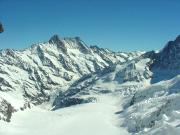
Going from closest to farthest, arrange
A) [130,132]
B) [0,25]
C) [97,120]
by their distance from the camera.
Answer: [0,25] → [130,132] → [97,120]

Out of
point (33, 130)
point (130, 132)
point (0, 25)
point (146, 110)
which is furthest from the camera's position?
point (146, 110)

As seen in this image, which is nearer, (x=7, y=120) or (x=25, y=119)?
(x=7, y=120)

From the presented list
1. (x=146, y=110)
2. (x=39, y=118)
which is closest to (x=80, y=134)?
(x=146, y=110)

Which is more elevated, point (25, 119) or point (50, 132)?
point (25, 119)

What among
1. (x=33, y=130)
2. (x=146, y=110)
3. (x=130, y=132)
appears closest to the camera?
(x=130, y=132)

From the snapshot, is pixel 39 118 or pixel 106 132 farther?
pixel 39 118

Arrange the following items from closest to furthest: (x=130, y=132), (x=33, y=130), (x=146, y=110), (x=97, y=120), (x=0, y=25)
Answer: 1. (x=0, y=25)
2. (x=130, y=132)
3. (x=33, y=130)
4. (x=146, y=110)
5. (x=97, y=120)

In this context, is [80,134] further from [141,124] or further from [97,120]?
[97,120]

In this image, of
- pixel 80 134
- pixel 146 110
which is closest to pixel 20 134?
pixel 80 134

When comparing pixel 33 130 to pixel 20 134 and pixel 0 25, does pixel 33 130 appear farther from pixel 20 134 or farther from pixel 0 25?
pixel 0 25
